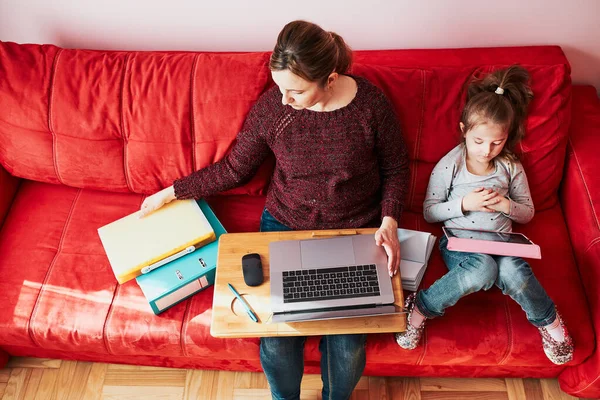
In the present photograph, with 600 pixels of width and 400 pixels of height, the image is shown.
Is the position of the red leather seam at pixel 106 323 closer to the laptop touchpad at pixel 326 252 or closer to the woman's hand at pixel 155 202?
the woman's hand at pixel 155 202

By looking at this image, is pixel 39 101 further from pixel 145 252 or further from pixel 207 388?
pixel 207 388

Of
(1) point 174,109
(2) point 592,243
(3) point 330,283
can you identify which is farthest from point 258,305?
(2) point 592,243

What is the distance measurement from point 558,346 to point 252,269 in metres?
0.88

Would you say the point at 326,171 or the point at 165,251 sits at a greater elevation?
the point at 326,171

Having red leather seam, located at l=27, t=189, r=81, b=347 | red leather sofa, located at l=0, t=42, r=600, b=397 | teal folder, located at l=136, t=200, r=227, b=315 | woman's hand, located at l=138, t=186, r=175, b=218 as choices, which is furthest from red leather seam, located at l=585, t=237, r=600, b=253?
red leather seam, located at l=27, t=189, r=81, b=347

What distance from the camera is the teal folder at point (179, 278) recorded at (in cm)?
150

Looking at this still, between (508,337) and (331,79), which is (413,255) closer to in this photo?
(508,337)

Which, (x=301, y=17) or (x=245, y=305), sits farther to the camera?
(x=301, y=17)

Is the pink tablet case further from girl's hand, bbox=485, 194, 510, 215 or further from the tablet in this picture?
girl's hand, bbox=485, 194, 510, 215

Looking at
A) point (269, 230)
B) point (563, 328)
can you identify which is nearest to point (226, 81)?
point (269, 230)

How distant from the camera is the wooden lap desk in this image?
1.30 m

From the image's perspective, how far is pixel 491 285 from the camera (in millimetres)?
1442

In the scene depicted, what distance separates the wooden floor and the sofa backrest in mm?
637

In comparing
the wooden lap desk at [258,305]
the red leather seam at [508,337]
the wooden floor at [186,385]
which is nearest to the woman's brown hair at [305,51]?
the wooden lap desk at [258,305]
